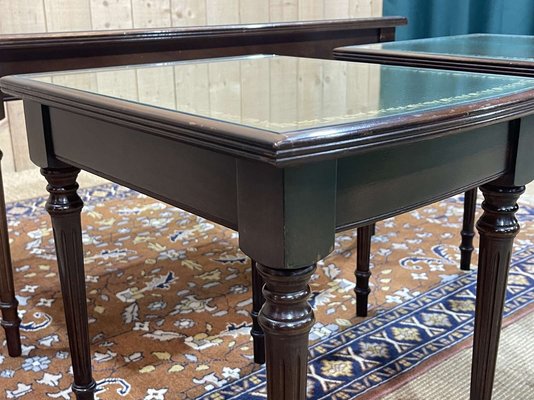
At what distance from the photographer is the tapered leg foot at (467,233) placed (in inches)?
83.3

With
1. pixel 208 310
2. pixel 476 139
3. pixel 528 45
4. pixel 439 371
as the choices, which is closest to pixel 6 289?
pixel 208 310

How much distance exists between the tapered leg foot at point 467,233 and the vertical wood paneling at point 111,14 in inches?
94.4

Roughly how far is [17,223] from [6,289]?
1.14 meters

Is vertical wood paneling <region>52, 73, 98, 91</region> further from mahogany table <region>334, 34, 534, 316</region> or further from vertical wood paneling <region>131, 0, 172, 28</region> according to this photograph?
vertical wood paneling <region>131, 0, 172, 28</region>

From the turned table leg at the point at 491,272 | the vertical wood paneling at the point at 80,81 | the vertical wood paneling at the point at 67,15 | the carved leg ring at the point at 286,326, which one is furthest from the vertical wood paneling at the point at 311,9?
the carved leg ring at the point at 286,326

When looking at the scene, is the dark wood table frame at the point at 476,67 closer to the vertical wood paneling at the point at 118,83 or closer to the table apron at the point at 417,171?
the table apron at the point at 417,171

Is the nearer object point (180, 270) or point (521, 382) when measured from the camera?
point (521, 382)

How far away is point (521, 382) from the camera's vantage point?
1.55 meters

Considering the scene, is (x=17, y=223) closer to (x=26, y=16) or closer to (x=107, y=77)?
(x=26, y=16)

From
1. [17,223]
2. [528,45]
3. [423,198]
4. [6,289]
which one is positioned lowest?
[17,223]

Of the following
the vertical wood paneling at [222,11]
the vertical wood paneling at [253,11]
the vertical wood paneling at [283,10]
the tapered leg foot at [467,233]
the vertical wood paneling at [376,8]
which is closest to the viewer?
the tapered leg foot at [467,233]

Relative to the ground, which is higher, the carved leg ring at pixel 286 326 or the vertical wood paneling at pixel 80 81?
the vertical wood paneling at pixel 80 81

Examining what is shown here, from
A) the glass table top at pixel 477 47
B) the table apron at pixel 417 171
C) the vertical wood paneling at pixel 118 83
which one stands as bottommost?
the table apron at pixel 417 171

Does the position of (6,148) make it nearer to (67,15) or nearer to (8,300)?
(67,15)
